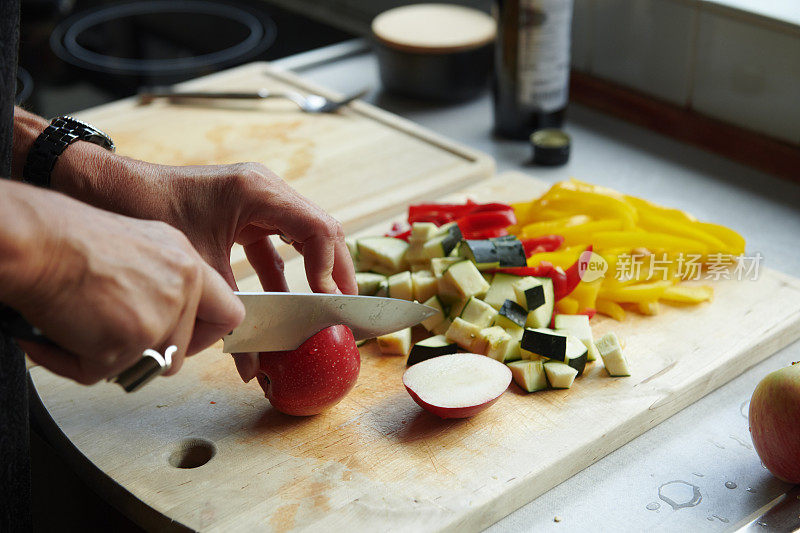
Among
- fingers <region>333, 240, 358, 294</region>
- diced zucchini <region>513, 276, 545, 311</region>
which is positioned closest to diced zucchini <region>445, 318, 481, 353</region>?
diced zucchini <region>513, 276, 545, 311</region>

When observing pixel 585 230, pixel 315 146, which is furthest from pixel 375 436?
pixel 315 146

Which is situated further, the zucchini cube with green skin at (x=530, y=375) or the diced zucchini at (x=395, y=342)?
the diced zucchini at (x=395, y=342)

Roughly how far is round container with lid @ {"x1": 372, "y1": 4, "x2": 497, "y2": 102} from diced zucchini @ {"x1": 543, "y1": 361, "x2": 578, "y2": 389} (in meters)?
1.39

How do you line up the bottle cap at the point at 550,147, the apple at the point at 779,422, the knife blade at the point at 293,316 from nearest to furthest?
the apple at the point at 779,422, the knife blade at the point at 293,316, the bottle cap at the point at 550,147

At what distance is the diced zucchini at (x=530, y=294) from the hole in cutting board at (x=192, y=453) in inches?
26.3

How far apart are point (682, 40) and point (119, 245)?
199 cm

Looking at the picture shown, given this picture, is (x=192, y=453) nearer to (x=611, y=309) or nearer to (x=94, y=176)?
(x=94, y=176)

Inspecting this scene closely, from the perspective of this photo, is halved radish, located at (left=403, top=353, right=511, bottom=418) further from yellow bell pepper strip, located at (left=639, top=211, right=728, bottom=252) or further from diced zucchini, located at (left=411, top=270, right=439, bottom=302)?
yellow bell pepper strip, located at (left=639, top=211, right=728, bottom=252)

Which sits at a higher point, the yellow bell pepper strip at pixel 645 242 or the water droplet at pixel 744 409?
the yellow bell pepper strip at pixel 645 242

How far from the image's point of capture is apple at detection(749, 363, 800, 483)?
1.28 metres

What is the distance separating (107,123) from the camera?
254cm

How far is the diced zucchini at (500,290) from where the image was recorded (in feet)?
5.66

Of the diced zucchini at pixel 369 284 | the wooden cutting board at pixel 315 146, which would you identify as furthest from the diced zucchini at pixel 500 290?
the wooden cutting board at pixel 315 146

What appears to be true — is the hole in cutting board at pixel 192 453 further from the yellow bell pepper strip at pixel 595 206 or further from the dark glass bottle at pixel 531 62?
the dark glass bottle at pixel 531 62
